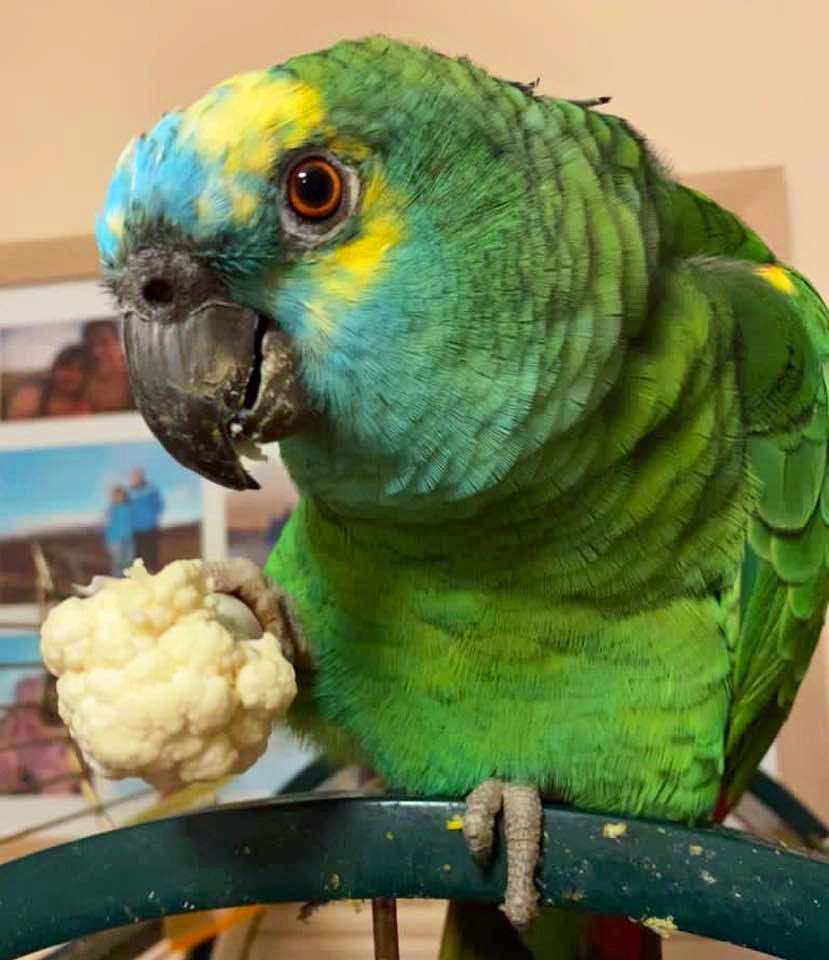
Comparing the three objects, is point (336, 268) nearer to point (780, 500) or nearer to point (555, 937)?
point (780, 500)

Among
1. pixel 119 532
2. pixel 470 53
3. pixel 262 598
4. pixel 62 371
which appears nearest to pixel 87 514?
pixel 119 532

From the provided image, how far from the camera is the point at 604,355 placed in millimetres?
644

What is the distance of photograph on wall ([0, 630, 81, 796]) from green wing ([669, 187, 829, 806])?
0.82 metres

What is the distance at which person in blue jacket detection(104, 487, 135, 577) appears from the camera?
1318 millimetres

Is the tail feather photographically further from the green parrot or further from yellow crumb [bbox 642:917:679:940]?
yellow crumb [bbox 642:917:679:940]

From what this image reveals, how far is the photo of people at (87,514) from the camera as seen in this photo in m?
1.30

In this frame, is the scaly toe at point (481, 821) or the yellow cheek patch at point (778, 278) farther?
the yellow cheek patch at point (778, 278)

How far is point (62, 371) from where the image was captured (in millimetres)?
1356

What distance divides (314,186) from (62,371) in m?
0.88

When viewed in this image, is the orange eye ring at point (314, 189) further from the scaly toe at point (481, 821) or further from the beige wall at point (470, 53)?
the beige wall at point (470, 53)

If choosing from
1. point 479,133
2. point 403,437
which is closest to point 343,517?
point 403,437

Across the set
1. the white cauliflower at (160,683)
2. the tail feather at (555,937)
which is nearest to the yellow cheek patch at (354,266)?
the white cauliflower at (160,683)

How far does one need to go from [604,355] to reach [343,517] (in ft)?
0.70

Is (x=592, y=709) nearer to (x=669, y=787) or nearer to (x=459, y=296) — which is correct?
(x=669, y=787)
